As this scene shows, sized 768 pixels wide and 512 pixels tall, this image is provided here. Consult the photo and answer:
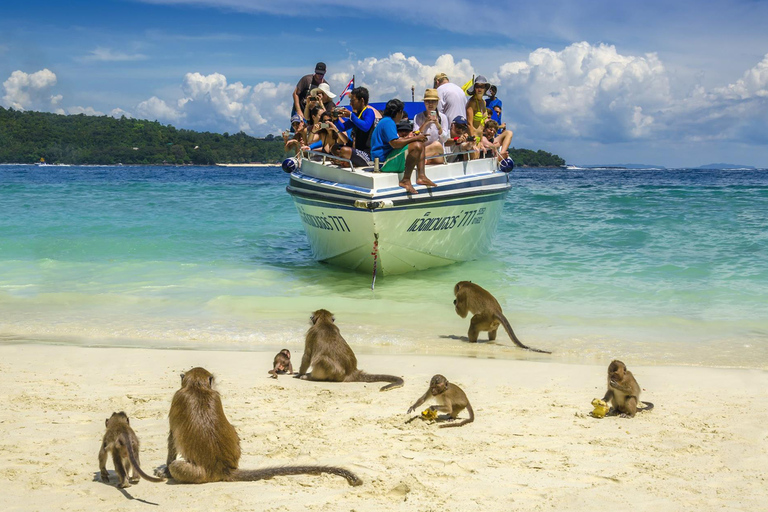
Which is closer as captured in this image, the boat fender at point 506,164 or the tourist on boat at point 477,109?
the tourist on boat at point 477,109

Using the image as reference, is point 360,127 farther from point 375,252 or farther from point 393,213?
point 375,252

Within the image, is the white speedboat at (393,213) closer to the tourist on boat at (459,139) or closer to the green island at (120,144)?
the tourist on boat at (459,139)

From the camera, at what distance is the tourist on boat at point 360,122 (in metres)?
9.96

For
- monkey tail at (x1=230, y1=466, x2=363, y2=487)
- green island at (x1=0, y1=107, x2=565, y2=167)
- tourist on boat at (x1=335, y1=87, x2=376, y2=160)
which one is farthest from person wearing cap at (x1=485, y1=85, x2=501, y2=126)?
green island at (x1=0, y1=107, x2=565, y2=167)

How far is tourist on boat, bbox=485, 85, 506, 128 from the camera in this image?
11625mm

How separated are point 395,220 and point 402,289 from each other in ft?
3.30

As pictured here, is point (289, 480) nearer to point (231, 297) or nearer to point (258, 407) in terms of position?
point (258, 407)

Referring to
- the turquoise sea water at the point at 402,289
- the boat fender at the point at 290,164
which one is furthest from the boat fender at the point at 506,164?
the boat fender at the point at 290,164

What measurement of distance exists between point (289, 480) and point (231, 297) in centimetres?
589

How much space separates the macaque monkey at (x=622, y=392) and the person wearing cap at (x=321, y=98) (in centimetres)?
735

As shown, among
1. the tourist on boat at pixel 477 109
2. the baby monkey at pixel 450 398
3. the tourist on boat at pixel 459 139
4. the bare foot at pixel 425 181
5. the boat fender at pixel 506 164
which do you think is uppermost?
the tourist on boat at pixel 477 109

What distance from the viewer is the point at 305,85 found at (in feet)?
37.7

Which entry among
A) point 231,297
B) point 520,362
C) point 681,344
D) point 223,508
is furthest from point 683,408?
point 231,297

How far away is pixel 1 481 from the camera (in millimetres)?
3508
